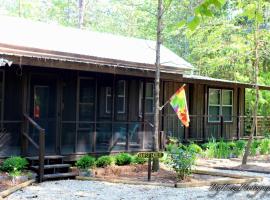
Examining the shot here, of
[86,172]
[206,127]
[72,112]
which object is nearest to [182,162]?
[86,172]

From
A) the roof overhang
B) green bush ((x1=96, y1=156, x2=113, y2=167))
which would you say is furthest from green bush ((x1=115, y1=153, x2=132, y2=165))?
the roof overhang

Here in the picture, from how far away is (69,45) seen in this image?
15.0m

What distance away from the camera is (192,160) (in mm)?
10273

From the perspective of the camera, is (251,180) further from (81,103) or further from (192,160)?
(81,103)

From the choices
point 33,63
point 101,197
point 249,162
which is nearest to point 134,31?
point 249,162

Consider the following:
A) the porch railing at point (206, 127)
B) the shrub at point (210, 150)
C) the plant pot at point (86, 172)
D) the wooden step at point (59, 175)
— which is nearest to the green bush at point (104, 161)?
the plant pot at point (86, 172)

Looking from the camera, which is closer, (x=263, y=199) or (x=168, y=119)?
(x=263, y=199)

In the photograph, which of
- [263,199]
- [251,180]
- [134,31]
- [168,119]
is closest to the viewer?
[263,199]

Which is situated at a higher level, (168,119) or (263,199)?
(168,119)

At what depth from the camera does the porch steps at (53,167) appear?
10422 mm

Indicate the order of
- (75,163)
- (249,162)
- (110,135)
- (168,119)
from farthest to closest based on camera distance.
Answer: (168,119), (249,162), (110,135), (75,163)

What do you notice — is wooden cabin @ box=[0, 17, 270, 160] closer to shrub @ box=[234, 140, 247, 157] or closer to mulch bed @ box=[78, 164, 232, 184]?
mulch bed @ box=[78, 164, 232, 184]

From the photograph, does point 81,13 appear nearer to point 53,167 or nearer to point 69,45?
point 69,45

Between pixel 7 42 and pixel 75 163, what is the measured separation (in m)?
4.10
